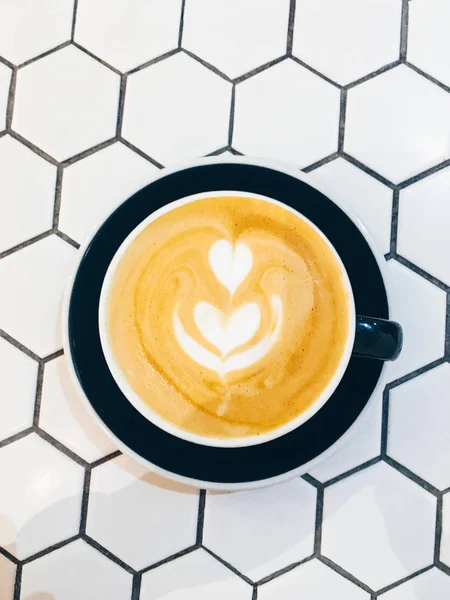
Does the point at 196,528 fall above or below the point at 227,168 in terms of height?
below

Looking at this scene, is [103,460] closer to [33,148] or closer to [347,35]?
[33,148]

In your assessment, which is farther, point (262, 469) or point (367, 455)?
point (367, 455)

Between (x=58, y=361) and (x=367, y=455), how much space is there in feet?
1.22

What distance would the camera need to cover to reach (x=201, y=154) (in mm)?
779

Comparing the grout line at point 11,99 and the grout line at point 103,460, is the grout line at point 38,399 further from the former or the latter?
the grout line at point 11,99

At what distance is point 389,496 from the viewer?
762 mm

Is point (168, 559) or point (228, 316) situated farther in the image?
point (168, 559)

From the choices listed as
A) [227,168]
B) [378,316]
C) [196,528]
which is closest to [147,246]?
[227,168]

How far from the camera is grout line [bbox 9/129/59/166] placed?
2.57ft

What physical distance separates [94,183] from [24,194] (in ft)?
0.28

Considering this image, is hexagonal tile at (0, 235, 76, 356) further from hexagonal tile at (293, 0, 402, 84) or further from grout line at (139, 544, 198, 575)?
hexagonal tile at (293, 0, 402, 84)

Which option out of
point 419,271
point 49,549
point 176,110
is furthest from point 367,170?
point 49,549

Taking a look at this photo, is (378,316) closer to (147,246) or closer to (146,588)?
(147,246)

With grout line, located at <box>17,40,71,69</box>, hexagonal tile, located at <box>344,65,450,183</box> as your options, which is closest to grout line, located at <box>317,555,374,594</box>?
hexagonal tile, located at <box>344,65,450,183</box>
